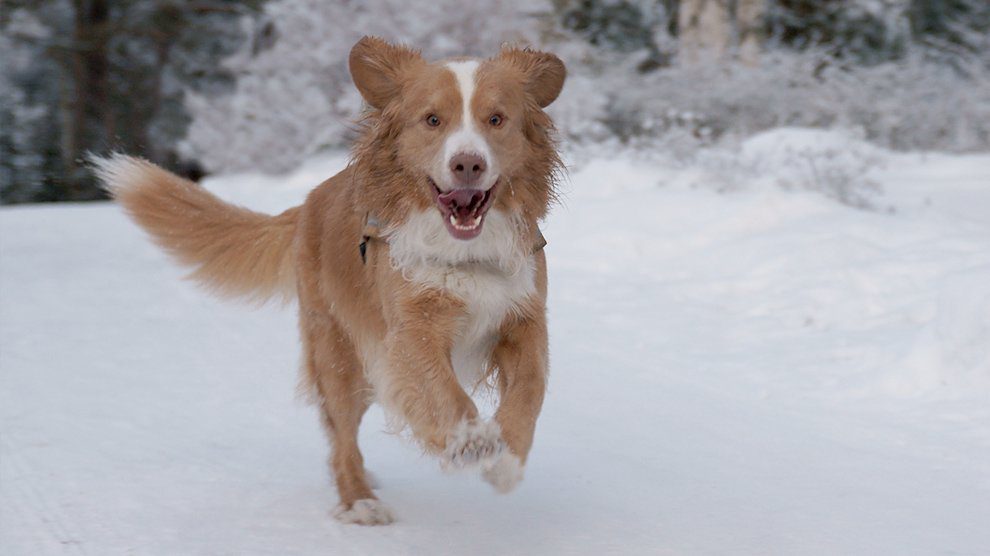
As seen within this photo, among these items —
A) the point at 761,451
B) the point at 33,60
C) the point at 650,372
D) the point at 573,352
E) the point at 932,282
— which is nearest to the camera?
the point at 761,451

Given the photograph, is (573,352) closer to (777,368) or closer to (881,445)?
(777,368)

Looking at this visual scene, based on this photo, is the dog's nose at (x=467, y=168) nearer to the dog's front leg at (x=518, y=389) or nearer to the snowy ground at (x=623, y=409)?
the dog's front leg at (x=518, y=389)

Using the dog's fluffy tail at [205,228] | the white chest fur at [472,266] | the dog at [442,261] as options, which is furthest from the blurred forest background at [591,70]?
the white chest fur at [472,266]

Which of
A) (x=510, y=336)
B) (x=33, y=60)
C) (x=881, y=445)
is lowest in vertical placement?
(x=33, y=60)

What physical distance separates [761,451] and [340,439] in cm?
176

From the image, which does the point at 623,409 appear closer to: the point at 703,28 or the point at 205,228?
the point at 205,228

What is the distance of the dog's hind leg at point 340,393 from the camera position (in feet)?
14.6

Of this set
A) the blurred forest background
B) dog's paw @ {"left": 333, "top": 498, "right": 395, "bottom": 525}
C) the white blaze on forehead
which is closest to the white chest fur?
the white blaze on forehead

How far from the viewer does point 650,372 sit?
6.47 metres

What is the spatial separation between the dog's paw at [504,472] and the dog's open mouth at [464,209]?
0.76 m

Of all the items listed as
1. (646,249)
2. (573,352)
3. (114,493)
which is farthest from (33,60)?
(114,493)

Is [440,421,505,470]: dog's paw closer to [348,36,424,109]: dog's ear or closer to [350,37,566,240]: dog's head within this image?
[350,37,566,240]: dog's head

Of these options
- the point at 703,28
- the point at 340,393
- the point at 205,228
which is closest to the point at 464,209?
the point at 340,393

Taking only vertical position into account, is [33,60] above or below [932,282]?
below
